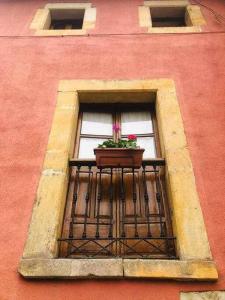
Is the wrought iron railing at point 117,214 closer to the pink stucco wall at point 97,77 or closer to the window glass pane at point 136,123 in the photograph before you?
the pink stucco wall at point 97,77

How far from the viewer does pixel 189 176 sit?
11.5 feet

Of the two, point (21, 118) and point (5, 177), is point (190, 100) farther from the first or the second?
point (5, 177)

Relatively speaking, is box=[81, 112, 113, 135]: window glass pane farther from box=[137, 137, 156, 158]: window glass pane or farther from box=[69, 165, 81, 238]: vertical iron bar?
box=[69, 165, 81, 238]: vertical iron bar

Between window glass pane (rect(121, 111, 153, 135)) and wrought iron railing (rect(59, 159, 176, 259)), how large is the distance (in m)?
0.71

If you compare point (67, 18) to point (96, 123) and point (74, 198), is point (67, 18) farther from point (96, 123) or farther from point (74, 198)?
point (74, 198)

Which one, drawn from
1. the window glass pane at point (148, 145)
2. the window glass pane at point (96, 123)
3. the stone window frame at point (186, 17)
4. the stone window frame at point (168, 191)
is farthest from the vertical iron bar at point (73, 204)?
the stone window frame at point (186, 17)

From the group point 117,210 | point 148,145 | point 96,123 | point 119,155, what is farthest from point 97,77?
point 117,210

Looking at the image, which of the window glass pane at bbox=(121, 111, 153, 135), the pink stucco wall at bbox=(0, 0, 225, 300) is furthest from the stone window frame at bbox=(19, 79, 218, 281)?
the window glass pane at bbox=(121, 111, 153, 135)

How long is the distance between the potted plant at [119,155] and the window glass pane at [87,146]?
22.0 inches

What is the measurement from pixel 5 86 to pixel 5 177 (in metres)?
1.60

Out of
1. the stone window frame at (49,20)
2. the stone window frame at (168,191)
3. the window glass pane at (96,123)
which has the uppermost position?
the stone window frame at (49,20)

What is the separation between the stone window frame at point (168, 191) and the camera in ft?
9.19

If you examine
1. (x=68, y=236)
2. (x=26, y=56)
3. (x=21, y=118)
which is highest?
(x=26, y=56)

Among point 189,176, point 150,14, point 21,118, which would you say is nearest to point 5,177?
point 21,118
